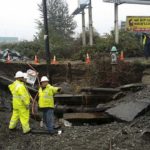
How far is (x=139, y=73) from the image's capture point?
2125cm

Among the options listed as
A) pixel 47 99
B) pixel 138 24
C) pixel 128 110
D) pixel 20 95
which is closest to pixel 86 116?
pixel 128 110

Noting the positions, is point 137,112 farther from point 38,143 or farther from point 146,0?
point 146,0

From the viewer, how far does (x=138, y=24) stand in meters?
34.9

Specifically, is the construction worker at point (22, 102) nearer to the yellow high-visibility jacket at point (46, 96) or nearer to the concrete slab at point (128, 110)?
the yellow high-visibility jacket at point (46, 96)

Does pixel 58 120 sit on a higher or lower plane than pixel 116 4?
lower

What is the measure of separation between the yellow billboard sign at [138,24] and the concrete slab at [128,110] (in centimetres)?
1994

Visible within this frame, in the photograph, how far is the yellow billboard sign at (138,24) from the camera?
114ft

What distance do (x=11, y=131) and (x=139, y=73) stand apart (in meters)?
9.99

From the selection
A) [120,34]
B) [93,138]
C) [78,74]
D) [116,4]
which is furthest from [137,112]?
[120,34]

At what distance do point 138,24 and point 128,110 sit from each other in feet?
69.7

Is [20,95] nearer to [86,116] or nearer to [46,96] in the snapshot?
[46,96]

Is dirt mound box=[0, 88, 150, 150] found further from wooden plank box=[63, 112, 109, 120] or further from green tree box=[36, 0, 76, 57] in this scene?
green tree box=[36, 0, 76, 57]

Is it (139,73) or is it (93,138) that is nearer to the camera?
(93,138)

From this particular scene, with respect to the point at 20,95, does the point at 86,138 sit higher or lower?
lower
